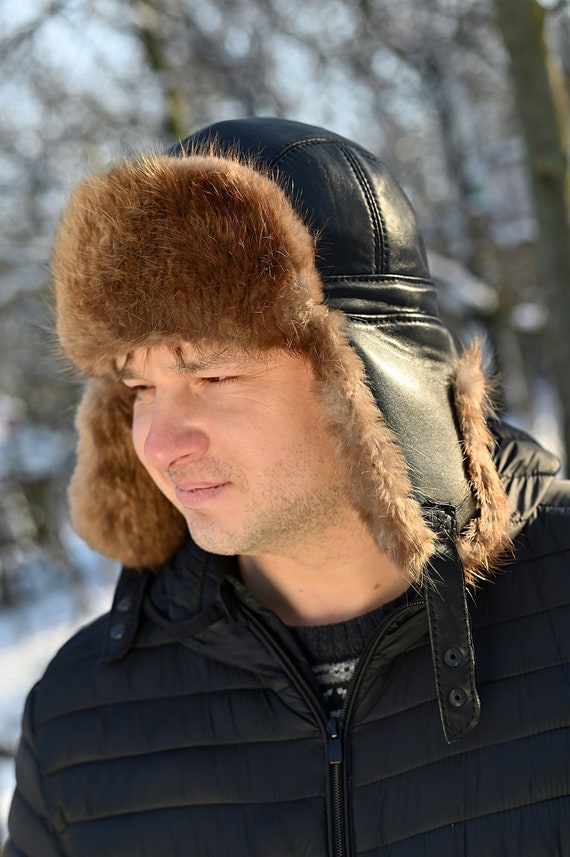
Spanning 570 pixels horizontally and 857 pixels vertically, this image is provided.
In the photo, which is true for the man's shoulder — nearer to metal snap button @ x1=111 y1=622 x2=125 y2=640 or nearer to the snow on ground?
metal snap button @ x1=111 y1=622 x2=125 y2=640

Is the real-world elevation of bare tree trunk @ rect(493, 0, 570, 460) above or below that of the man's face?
above

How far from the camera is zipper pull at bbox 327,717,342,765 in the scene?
190 cm

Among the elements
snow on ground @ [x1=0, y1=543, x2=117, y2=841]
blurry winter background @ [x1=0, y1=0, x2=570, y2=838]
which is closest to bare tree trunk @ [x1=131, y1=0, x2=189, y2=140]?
blurry winter background @ [x1=0, y1=0, x2=570, y2=838]

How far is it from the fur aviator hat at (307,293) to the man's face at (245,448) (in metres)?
0.07

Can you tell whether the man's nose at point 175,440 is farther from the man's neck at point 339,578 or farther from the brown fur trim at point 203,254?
the man's neck at point 339,578

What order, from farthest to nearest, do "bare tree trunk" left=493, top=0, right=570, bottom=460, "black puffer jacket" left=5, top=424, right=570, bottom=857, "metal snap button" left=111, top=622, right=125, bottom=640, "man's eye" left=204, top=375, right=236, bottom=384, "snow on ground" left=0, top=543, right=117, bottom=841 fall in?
"snow on ground" left=0, top=543, right=117, bottom=841, "bare tree trunk" left=493, top=0, right=570, bottom=460, "metal snap button" left=111, top=622, right=125, bottom=640, "man's eye" left=204, top=375, right=236, bottom=384, "black puffer jacket" left=5, top=424, right=570, bottom=857

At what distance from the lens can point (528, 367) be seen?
66.3ft

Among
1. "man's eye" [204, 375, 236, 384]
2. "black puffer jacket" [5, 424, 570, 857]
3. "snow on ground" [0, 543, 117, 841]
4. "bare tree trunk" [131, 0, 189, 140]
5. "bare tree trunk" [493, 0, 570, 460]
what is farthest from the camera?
"bare tree trunk" [131, 0, 189, 140]

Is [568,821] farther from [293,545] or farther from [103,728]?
[103,728]

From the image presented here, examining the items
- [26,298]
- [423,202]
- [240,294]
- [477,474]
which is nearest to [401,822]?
[477,474]

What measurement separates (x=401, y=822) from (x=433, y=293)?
1.24 meters

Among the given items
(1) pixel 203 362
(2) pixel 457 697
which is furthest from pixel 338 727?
(1) pixel 203 362

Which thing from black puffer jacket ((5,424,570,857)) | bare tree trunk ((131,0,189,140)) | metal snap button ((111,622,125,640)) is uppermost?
bare tree trunk ((131,0,189,140))

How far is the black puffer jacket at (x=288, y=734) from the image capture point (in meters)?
1.78
